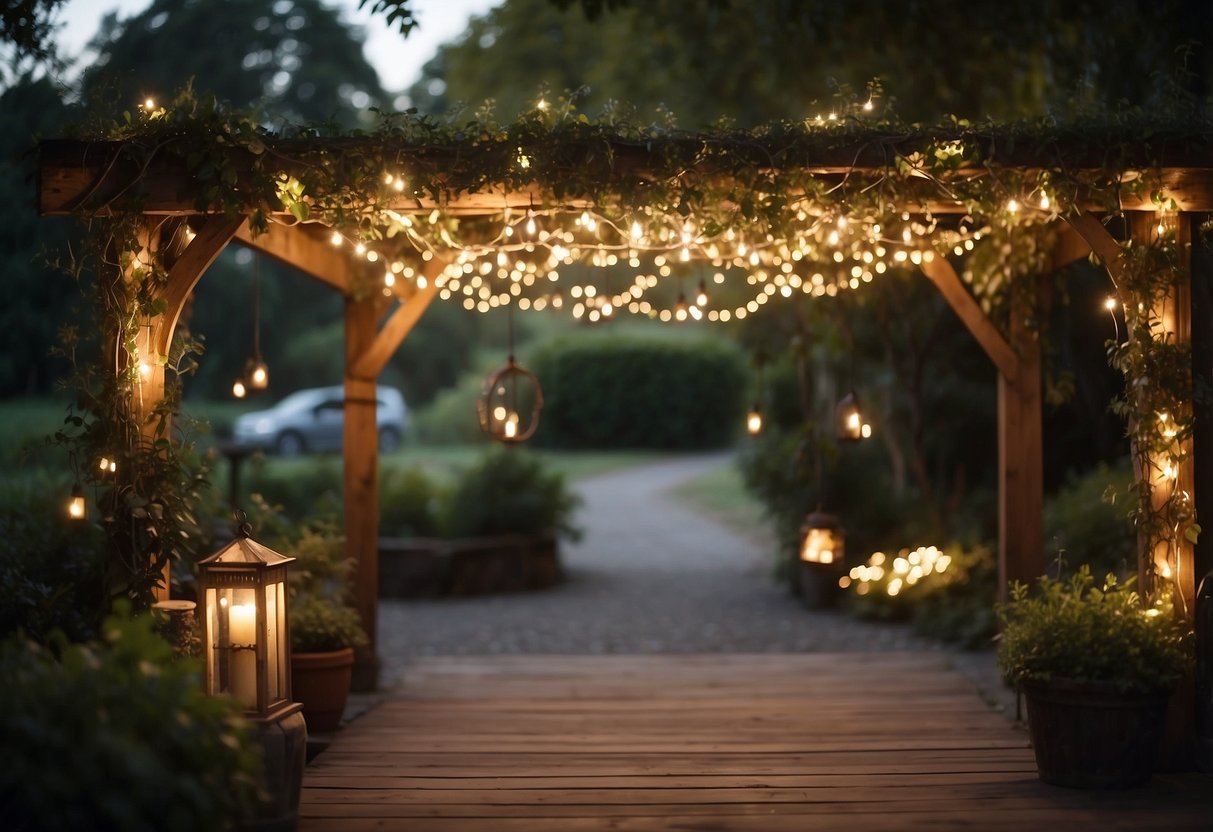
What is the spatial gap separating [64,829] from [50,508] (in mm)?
4222

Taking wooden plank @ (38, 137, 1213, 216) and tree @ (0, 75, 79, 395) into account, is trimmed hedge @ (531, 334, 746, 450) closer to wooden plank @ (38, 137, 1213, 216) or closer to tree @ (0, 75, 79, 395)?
tree @ (0, 75, 79, 395)

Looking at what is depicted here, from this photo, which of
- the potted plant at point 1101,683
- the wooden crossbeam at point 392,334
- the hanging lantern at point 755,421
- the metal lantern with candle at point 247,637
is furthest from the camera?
the hanging lantern at point 755,421

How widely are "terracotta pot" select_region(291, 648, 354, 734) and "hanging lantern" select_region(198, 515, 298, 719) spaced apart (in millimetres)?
1267

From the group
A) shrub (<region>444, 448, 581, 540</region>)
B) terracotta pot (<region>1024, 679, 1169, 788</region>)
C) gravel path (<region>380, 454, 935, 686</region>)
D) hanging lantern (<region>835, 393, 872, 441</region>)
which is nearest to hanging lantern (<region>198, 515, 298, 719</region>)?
gravel path (<region>380, 454, 935, 686</region>)

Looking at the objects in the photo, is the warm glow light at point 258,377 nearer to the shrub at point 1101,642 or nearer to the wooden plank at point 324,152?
the wooden plank at point 324,152

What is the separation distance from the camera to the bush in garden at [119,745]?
2.46 m

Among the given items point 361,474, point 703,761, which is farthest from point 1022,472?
point 361,474

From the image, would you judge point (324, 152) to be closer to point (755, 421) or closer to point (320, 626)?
point (320, 626)

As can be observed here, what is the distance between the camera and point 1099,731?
4.14 metres

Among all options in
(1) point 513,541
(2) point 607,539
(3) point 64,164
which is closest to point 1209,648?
(3) point 64,164

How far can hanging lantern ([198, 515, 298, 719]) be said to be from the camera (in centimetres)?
377

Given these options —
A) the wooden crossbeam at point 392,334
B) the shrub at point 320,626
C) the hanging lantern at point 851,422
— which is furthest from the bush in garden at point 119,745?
the hanging lantern at point 851,422

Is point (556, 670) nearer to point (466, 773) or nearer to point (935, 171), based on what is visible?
point (466, 773)

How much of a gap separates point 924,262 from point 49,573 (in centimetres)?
421
